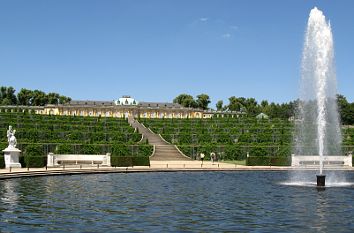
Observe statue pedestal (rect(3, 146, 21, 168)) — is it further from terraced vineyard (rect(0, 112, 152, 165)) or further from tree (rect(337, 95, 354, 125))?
tree (rect(337, 95, 354, 125))

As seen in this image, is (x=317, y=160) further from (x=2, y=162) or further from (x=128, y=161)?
(x=2, y=162)

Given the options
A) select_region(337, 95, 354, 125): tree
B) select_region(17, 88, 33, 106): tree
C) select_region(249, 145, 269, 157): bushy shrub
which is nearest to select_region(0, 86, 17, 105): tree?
select_region(17, 88, 33, 106): tree

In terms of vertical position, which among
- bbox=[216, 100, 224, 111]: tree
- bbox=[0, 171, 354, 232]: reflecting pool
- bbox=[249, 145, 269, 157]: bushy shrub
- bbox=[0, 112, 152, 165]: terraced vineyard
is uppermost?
bbox=[216, 100, 224, 111]: tree

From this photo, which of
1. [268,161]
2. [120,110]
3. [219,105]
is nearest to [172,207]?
[268,161]

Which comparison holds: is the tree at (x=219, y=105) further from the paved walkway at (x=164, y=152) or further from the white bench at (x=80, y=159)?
the white bench at (x=80, y=159)

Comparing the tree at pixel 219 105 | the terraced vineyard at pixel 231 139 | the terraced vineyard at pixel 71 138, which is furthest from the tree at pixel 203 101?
the terraced vineyard at pixel 71 138

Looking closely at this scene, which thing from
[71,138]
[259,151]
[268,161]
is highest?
[71,138]

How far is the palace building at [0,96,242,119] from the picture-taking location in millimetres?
152875

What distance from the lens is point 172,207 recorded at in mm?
18391

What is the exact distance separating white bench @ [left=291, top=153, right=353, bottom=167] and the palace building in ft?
345

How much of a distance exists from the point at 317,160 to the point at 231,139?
18.1 m

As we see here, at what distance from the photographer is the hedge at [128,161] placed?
41438 mm

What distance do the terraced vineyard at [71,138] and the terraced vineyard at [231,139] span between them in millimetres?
5742

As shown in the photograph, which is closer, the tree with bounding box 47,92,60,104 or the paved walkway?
the paved walkway
